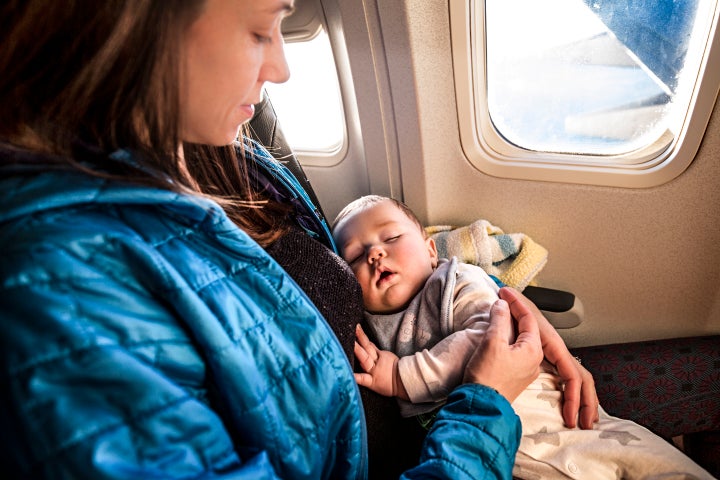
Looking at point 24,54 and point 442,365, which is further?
point 442,365

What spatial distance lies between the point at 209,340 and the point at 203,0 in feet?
1.63

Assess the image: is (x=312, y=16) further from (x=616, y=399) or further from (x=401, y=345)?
(x=616, y=399)

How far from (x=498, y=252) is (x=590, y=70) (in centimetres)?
72

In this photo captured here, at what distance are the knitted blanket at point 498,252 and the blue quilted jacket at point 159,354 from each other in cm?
99

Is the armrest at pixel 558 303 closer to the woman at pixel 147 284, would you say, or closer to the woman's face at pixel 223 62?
the woman at pixel 147 284

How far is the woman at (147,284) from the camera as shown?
58cm

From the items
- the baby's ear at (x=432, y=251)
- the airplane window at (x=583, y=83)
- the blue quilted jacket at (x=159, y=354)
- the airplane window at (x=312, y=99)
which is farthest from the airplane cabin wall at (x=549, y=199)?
the blue quilted jacket at (x=159, y=354)

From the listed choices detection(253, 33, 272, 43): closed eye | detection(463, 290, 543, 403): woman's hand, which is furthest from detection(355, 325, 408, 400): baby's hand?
detection(253, 33, 272, 43): closed eye

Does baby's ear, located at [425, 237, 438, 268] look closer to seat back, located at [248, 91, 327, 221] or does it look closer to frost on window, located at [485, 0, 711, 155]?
seat back, located at [248, 91, 327, 221]

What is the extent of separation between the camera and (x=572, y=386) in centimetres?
135

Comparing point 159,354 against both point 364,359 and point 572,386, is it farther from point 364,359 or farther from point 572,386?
point 572,386

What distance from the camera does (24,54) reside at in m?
0.70

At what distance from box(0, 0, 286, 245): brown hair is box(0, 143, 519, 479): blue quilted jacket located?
0.26 feet

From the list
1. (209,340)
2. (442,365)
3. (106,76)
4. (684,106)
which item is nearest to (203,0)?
(106,76)
